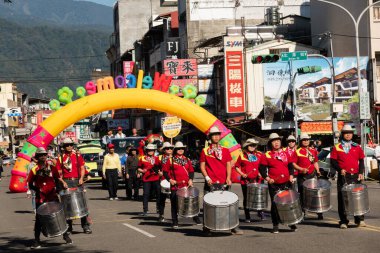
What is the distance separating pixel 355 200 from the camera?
15172mm

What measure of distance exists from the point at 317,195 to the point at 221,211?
2.30m

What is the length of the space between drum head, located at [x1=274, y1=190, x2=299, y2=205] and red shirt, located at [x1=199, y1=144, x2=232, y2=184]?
3.64 feet

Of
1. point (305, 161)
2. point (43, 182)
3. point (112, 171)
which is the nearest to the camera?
point (43, 182)

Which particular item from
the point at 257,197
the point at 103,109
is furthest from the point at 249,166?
the point at 103,109

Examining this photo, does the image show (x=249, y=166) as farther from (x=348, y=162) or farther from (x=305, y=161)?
(x=348, y=162)

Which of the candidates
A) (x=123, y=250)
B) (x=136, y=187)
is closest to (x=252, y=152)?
(x=123, y=250)

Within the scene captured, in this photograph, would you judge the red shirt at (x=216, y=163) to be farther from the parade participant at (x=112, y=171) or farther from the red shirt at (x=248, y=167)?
the parade participant at (x=112, y=171)

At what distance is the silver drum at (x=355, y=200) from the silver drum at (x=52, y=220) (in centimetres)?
482

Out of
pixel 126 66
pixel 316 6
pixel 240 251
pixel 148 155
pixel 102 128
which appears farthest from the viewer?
pixel 102 128

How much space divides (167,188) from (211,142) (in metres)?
4.21

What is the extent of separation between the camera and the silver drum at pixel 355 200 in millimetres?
15164

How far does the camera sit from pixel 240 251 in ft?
42.0

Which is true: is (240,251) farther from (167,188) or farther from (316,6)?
(316,6)

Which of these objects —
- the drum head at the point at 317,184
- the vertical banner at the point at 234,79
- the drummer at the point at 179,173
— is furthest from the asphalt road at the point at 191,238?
the vertical banner at the point at 234,79
